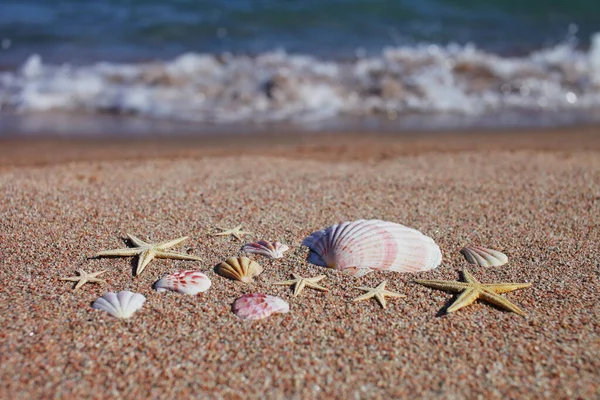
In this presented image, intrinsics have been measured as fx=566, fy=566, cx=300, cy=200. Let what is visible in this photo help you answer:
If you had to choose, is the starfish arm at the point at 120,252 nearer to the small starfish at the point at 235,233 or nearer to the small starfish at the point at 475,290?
the small starfish at the point at 235,233

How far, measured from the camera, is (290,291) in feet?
8.68

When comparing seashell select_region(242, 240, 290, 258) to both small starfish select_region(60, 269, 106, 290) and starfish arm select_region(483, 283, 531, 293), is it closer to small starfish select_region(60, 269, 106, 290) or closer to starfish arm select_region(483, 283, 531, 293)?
small starfish select_region(60, 269, 106, 290)

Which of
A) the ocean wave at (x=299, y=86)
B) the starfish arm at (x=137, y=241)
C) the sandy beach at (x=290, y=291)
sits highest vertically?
the ocean wave at (x=299, y=86)

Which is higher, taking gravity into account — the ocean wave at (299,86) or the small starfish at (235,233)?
the ocean wave at (299,86)

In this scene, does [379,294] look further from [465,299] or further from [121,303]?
[121,303]

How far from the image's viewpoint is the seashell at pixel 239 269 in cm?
274

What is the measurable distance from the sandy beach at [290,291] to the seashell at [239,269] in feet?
0.14

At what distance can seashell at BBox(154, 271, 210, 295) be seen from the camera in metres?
2.61

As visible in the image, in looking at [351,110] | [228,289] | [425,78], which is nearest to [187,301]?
[228,289]

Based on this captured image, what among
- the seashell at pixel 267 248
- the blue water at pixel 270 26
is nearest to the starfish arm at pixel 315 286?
the seashell at pixel 267 248

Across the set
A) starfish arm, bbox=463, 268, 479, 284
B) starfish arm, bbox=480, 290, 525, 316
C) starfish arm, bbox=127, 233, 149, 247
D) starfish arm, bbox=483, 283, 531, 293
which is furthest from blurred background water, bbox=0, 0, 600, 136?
starfish arm, bbox=480, 290, 525, 316

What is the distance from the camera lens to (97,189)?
13.3ft

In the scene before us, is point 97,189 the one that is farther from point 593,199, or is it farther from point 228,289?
point 593,199

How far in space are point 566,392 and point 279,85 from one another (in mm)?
6235
